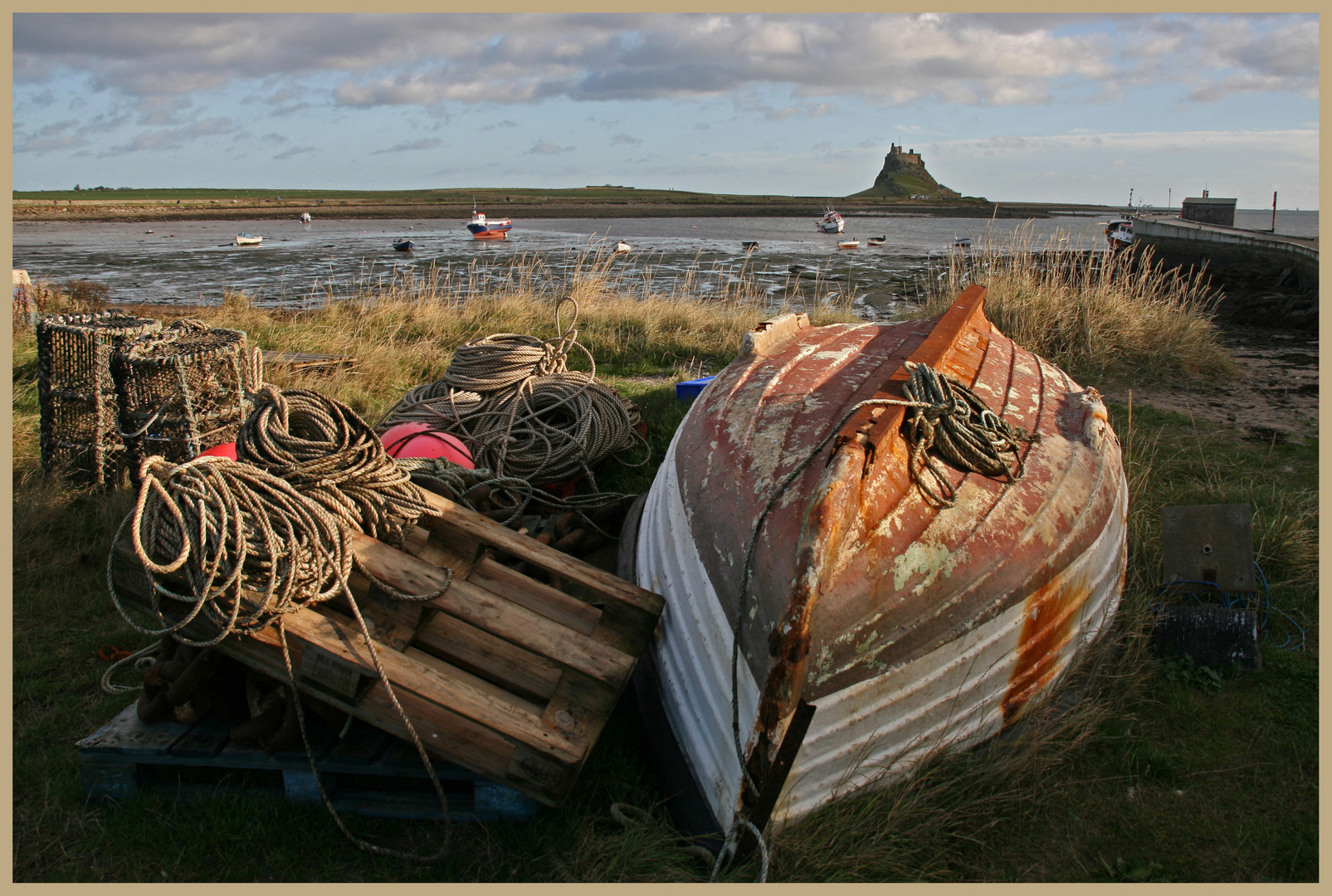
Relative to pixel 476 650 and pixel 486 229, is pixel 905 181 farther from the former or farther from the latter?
pixel 476 650

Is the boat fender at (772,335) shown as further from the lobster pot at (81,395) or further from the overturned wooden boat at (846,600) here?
the lobster pot at (81,395)

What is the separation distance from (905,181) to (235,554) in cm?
14607

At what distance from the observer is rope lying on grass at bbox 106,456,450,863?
2479 millimetres

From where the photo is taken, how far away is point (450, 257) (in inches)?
1275

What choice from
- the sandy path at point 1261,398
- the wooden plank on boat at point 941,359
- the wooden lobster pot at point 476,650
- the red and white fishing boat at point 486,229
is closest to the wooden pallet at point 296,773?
the wooden lobster pot at point 476,650

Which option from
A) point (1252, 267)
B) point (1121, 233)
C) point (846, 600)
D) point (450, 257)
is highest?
point (1121, 233)

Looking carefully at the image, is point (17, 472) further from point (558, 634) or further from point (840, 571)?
point (840, 571)

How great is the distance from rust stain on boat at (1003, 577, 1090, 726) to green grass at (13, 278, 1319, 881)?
136 mm

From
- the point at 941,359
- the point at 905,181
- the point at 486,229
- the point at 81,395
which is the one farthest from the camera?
the point at 905,181

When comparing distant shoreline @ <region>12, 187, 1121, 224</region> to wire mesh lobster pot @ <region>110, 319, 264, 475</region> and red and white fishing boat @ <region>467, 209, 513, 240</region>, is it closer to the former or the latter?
red and white fishing boat @ <region>467, 209, 513, 240</region>

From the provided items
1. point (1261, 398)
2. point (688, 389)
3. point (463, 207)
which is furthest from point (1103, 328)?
point (463, 207)

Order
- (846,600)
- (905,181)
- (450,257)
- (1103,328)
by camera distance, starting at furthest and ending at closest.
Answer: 1. (905,181)
2. (450,257)
3. (1103,328)
4. (846,600)

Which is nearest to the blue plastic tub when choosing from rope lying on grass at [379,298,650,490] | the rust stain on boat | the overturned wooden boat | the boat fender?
rope lying on grass at [379,298,650,490]

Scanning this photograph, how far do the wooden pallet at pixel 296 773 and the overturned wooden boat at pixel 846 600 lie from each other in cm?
69
